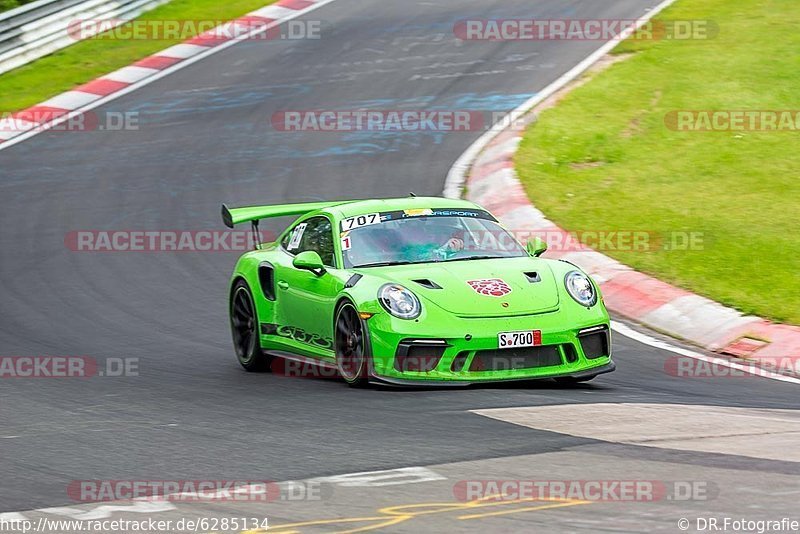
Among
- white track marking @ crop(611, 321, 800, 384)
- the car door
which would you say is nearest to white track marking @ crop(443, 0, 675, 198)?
white track marking @ crop(611, 321, 800, 384)

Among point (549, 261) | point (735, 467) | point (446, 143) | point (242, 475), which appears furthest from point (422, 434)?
point (446, 143)

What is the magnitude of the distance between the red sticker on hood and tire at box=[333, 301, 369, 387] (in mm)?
744

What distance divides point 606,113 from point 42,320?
8.39 metres

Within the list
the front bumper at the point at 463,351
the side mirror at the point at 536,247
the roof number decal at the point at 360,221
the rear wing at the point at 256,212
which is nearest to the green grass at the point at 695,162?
the side mirror at the point at 536,247

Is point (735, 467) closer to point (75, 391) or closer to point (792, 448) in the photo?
point (792, 448)

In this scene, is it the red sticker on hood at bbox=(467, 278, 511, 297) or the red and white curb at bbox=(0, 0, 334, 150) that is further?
the red and white curb at bbox=(0, 0, 334, 150)

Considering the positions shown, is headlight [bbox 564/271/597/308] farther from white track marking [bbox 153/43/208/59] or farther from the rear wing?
white track marking [bbox 153/43/208/59]

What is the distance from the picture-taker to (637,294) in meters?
11.2

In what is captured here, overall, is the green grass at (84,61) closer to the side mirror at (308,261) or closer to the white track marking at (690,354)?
the side mirror at (308,261)

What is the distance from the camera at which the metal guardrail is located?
2202cm

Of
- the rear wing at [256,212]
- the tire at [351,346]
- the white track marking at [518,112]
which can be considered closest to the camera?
the tire at [351,346]

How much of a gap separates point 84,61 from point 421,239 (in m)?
14.4

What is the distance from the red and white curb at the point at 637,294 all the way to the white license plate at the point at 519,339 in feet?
6.81

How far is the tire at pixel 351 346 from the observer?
8.49 metres
